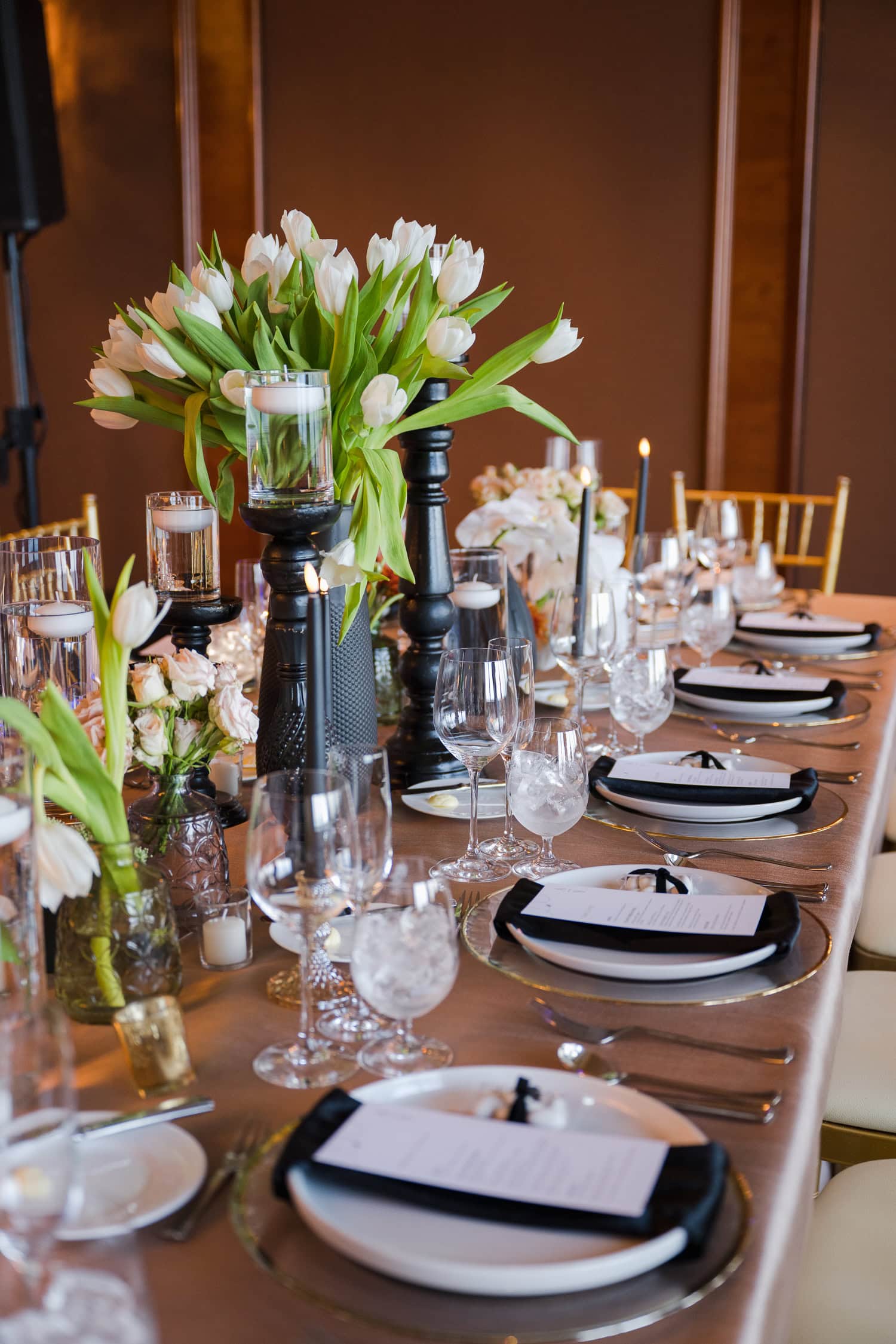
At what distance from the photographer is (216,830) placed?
3.98 feet

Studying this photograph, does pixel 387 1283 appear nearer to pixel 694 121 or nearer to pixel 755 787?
pixel 755 787

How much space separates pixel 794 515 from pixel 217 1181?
413 centimetres

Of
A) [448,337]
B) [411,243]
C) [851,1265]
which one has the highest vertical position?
[411,243]

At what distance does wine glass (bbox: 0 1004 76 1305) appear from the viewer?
0.61 m

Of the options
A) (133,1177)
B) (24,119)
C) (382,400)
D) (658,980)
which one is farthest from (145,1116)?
(24,119)

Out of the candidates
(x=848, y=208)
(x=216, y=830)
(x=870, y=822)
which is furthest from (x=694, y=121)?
(x=216, y=830)

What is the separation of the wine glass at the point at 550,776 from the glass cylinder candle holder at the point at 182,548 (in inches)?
17.8

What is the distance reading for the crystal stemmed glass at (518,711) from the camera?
1354 millimetres

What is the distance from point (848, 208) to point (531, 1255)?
4259mm

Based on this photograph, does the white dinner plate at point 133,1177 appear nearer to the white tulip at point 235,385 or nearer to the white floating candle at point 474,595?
the white tulip at point 235,385

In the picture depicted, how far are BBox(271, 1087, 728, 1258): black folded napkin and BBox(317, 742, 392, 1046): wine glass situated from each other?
0.66 feet

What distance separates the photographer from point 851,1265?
1.18 m

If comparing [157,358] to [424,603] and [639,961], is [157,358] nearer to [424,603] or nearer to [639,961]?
[424,603]

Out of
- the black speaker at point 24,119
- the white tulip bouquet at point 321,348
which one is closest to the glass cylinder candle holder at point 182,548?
the white tulip bouquet at point 321,348
